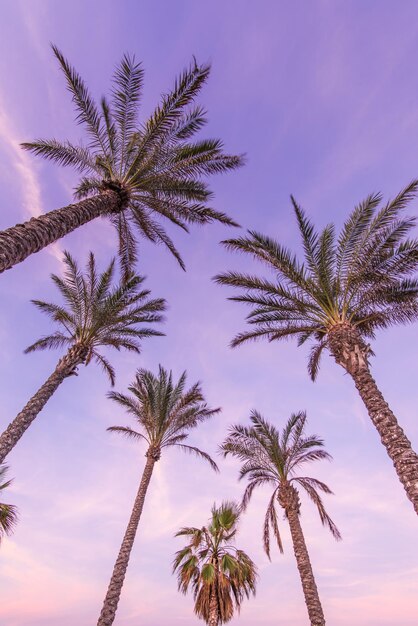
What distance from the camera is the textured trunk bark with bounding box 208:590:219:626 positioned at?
17.4 metres

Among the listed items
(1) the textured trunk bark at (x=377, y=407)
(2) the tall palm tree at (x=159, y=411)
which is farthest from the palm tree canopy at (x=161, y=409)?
(1) the textured trunk bark at (x=377, y=407)

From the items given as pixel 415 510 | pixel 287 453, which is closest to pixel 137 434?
pixel 287 453

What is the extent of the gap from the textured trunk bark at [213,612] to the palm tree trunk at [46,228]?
17520 millimetres

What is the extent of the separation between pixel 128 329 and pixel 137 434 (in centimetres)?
685

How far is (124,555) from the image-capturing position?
56.8 ft

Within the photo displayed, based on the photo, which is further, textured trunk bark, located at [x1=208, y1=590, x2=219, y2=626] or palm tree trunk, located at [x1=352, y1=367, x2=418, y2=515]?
textured trunk bark, located at [x1=208, y1=590, x2=219, y2=626]

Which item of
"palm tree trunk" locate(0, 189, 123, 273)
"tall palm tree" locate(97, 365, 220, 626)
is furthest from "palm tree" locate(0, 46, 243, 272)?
"tall palm tree" locate(97, 365, 220, 626)

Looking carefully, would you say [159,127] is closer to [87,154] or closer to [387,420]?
[87,154]

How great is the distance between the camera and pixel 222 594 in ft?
58.7

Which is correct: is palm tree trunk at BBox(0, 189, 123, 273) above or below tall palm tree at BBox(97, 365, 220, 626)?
below

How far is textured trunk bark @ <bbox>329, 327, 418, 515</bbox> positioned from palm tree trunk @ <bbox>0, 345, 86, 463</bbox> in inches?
384

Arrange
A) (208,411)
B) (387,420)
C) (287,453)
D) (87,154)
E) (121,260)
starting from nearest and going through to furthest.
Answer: (387,420)
(87,154)
(121,260)
(287,453)
(208,411)

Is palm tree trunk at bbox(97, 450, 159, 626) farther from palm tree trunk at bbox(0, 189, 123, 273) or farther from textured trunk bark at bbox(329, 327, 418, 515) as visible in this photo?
palm tree trunk at bbox(0, 189, 123, 273)

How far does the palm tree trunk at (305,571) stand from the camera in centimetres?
1636
